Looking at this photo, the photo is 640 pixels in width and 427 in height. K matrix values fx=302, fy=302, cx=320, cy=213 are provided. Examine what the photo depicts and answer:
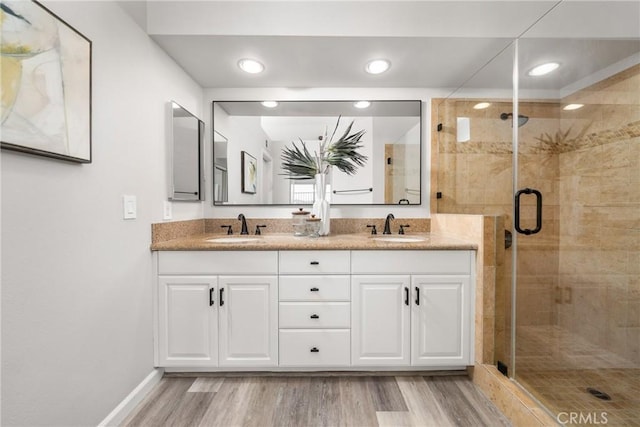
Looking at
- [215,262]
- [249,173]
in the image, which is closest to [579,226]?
[215,262]

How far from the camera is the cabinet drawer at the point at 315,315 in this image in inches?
71.8

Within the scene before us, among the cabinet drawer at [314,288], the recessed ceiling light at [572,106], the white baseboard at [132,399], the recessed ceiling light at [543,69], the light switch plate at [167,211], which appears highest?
the recessed ceiling light at [543,69]

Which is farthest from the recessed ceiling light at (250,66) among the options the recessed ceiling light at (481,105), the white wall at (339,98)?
the recessed ceiling light at (481,105)

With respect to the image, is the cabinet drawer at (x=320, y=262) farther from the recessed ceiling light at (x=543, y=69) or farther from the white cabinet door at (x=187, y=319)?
the recessed ceiling light at (x=543, y=69)

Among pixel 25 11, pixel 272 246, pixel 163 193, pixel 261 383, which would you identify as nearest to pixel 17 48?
pixel 25 11

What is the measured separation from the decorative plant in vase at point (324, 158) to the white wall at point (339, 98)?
17cm

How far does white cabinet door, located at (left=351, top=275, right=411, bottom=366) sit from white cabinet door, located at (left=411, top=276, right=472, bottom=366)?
55 mm

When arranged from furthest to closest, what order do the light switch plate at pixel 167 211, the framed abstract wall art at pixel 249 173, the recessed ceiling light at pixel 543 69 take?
the framed abstract wall art at pixel 249 173 → the light switch plate at pixel 167 211 → the recessed ceiling light at pixel 543 69

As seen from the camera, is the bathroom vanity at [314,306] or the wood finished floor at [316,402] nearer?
the wood finished floor at [316,402]

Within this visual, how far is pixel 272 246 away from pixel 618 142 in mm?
1944

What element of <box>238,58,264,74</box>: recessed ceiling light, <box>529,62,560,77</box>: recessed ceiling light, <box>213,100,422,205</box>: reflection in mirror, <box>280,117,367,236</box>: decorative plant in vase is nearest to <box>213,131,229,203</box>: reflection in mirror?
<box>213,100,422,205</box>: reflection in mirror

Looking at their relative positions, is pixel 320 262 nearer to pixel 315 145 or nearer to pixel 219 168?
pixel 315 145

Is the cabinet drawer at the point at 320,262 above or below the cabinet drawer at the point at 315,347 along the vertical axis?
above

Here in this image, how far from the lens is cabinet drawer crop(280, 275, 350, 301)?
183cm
